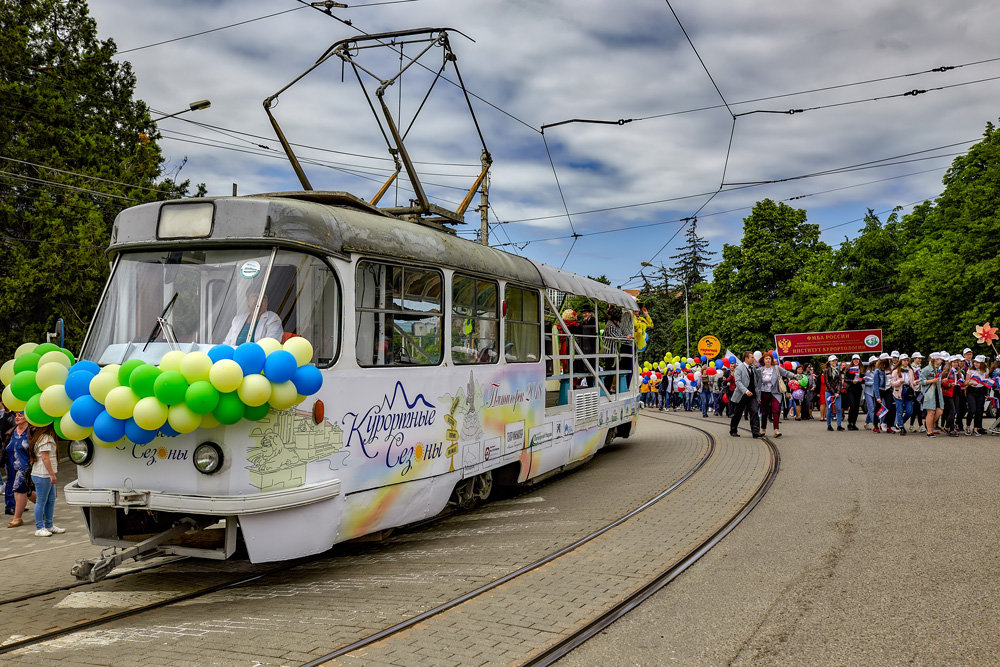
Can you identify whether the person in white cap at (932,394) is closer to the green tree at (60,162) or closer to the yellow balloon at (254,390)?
the yellow balloon at (254,390)

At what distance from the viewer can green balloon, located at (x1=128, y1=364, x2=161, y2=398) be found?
16.9 feet

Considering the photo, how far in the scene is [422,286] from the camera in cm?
714

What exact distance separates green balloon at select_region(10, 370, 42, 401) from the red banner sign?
3180 cm

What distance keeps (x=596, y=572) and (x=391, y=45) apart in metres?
7.20

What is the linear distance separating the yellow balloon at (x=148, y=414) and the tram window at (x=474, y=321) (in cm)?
306

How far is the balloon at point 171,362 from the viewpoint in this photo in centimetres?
516

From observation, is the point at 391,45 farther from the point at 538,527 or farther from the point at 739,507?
the point at 739,507

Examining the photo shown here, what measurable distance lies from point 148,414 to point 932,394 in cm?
1478

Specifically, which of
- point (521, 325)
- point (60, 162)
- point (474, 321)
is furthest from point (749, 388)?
point (60, 162)

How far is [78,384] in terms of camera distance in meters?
5.46

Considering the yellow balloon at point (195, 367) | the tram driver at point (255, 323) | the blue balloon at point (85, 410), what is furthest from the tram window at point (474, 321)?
the blue balloon at point (85, 410)

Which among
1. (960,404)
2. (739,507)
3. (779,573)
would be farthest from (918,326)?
(779,573)

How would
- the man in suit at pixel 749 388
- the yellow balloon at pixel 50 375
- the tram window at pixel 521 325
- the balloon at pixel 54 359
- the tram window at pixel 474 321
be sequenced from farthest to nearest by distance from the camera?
the man in suit at pixel 749 388
the tram window at pixel 521 325
the tram window at pixel 474 321
the balloon at pixel 54 359
the yellow balloon at pixel 50 375

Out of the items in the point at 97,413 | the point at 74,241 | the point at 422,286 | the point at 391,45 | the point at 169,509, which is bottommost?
the point at 169,509
